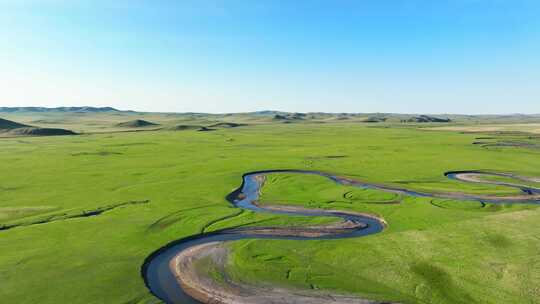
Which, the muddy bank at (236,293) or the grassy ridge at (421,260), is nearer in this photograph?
the muddy bank at (236,293)

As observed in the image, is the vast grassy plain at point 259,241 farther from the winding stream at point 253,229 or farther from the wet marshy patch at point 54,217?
the winding stream at point 253,229

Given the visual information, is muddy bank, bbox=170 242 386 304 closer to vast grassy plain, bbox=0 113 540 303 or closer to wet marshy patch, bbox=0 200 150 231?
vast grassy plain, bbox=0 113 540 303

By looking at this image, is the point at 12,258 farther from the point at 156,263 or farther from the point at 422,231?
the point at 422,231

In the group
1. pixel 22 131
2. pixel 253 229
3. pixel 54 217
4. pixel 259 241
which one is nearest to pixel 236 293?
pixel 259 241

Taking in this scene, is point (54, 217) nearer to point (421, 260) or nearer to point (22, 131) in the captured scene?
point (421, 260)

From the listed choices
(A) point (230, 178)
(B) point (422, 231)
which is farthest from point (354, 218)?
(A) point (230, 178)

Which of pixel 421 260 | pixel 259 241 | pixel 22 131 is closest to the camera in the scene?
pixel 421 260

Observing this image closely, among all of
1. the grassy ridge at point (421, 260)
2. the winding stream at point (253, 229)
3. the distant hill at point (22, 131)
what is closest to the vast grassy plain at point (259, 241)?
the grassy ridge at point (421, 260)

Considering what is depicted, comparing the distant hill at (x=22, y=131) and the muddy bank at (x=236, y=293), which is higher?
the distant hill at (x=22, y=131)
